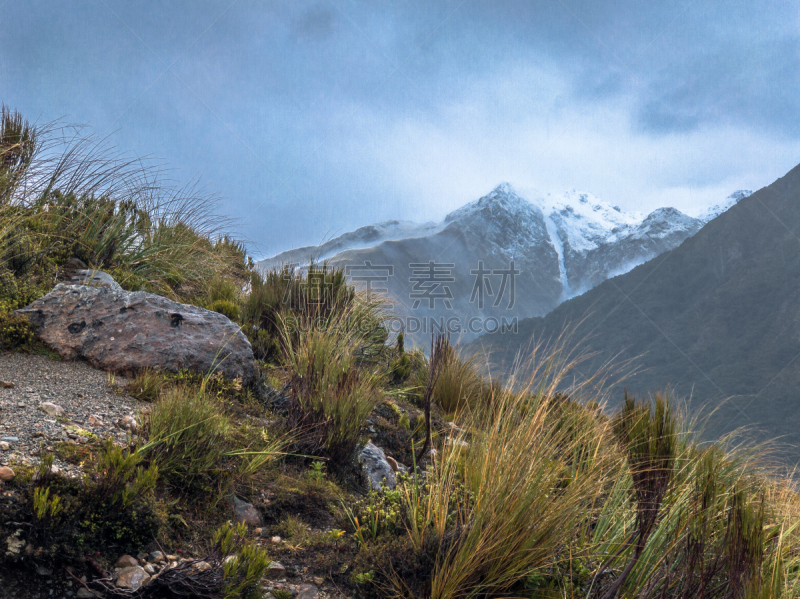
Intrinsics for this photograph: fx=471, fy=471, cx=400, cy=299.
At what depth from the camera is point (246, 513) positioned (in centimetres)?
260

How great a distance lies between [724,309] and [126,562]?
15968 centimetres

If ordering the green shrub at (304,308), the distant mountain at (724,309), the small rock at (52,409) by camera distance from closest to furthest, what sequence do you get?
the small rock at (52,409)
the green shrub at (304,308)
the distant mountain at (724,309)

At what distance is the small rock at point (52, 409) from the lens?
253cm

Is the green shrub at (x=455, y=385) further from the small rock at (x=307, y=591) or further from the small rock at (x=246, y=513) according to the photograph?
the small rock at (x=307, y=591)

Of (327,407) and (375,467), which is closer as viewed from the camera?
(327,407)

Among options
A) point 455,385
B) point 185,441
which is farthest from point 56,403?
point 455,385

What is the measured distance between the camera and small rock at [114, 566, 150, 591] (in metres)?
1.79

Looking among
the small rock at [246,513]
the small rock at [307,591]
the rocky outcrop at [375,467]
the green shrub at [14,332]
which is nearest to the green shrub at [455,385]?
the rocky outcrop at [375,467]

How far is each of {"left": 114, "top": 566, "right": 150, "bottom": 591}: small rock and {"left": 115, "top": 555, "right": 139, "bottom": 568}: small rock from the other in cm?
2

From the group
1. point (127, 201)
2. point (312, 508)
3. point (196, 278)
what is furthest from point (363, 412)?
point (127, 201)

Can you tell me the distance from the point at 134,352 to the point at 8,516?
6.58 ft

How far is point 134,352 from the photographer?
3.61m

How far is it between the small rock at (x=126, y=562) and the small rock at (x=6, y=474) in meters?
0.54

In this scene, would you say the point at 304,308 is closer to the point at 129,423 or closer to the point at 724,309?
the point at 129,423
